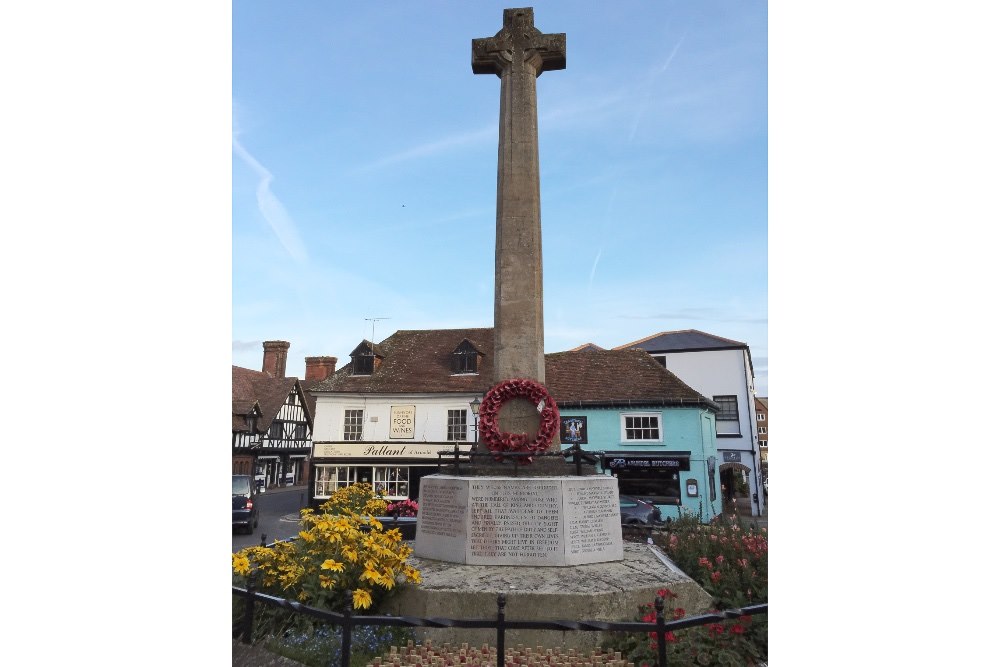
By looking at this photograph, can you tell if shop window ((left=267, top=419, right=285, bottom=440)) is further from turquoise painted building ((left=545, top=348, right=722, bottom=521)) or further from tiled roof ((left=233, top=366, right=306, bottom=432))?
turquoise painted building ((left=545, top=348, right=722, bottom=521))

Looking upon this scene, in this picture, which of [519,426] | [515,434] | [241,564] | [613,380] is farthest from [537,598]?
[613,380]

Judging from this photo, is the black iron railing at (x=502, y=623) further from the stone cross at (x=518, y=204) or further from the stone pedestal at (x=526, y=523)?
the stone cross at (x=518, y=204)

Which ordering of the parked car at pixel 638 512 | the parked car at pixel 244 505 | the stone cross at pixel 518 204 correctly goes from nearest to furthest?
1. the stone cross at pixel 518 204
2. the parked car at pixel 638 512
3. the parked car at pixel 244 505

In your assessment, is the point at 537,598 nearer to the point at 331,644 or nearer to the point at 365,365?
the point at 331,644

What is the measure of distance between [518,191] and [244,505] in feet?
55.3

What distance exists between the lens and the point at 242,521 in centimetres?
2058

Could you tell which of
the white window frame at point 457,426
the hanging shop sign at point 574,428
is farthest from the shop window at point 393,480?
the hanging shop sign at point 574,428

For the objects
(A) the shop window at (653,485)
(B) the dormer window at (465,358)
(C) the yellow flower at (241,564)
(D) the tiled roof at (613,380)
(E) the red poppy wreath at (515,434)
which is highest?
(B) the dormer window at (465,358)

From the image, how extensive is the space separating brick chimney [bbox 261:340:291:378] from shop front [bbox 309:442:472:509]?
1682 centimetres

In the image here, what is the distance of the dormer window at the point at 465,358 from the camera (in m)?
29.3

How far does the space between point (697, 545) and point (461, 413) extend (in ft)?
66.1

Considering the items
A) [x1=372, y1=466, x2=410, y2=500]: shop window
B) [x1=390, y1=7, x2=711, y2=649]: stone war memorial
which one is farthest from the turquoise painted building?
[x1=390, y1=7, x2=711, y2=649]: stone war memorial

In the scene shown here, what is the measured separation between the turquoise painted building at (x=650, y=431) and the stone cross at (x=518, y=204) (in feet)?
61.2

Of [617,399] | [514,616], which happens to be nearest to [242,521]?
[617,399]
